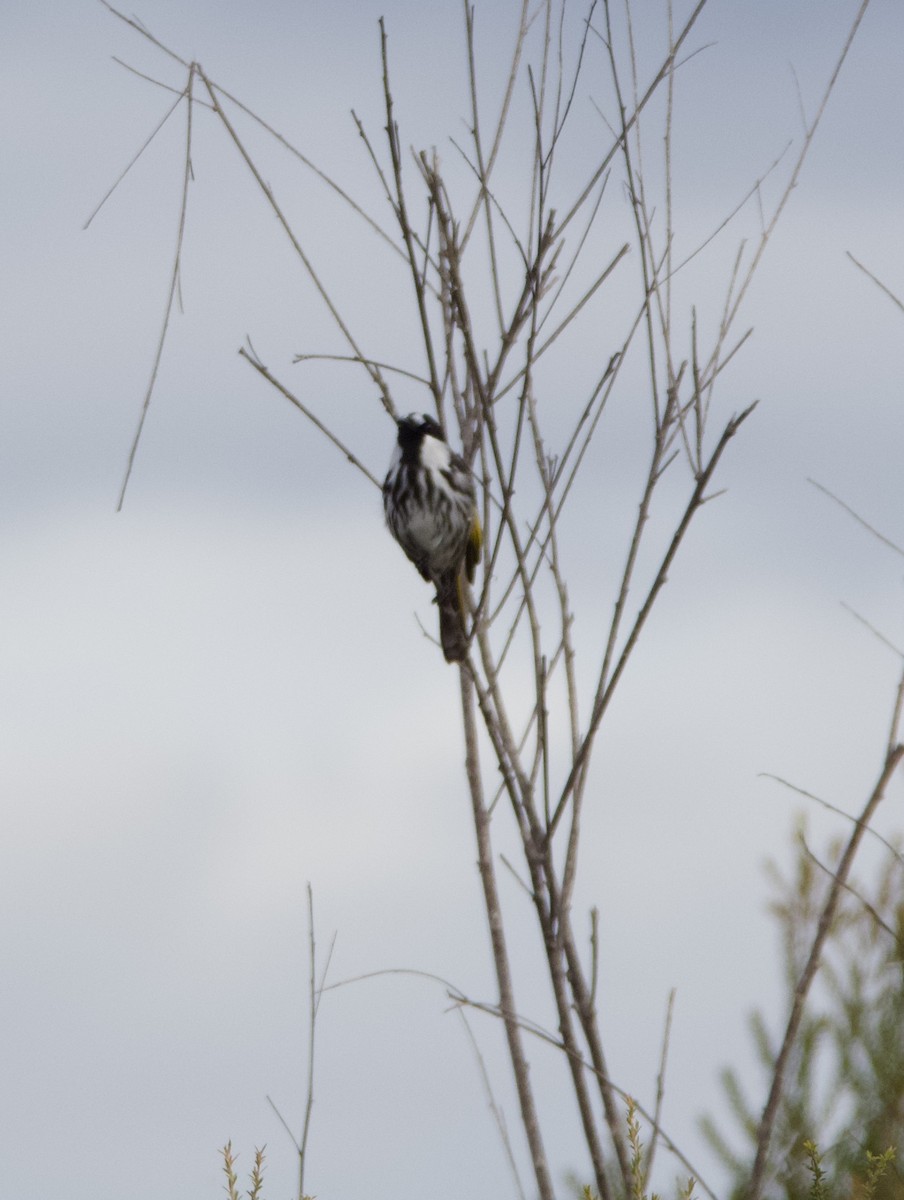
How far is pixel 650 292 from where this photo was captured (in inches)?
141

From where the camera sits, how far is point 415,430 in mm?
6945

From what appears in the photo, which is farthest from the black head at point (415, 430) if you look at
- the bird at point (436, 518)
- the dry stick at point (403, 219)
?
the dry stick at point (403, 219)

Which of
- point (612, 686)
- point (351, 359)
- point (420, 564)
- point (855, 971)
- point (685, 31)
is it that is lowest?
point (612, 686)

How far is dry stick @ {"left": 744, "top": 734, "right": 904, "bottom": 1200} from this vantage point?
9.30ft

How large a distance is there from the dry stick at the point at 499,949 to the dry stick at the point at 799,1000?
1.41ft

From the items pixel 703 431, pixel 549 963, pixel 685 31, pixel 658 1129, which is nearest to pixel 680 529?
pixel 703 431

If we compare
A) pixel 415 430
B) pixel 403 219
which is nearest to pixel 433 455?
pixel 415 430

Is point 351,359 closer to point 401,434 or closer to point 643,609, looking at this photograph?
point 643,609

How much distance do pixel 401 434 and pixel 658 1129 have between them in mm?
4524

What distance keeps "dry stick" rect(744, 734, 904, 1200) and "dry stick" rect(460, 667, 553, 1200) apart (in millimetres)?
429

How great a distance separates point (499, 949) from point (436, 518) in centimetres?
344

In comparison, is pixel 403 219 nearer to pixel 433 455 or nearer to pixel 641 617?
pixel 641 617

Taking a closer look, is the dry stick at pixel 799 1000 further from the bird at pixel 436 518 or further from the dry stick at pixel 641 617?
the bird at pixel 436 518

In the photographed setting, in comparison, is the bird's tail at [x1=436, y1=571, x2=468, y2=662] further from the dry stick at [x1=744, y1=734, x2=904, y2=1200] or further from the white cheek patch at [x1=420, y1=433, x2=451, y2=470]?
the dry stick at [x1=744, y1=734, x2=904, y2=1200]
